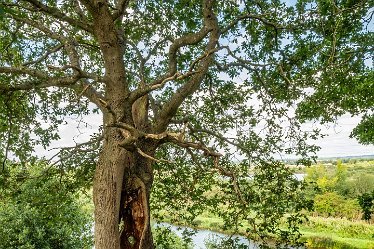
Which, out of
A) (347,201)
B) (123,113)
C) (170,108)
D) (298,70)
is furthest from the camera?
(347,201)

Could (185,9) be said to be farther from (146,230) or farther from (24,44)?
(146,230)

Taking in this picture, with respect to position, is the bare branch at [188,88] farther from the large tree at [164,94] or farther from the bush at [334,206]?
the bush at [334,206]

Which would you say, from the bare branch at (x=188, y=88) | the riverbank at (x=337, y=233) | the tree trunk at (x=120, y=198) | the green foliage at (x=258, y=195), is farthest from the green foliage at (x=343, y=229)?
the tree trunk at (x=120, y=198)

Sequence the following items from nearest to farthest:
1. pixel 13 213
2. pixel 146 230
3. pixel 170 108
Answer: pixel 146 230 < pixel 170 108 < pixel 13 213

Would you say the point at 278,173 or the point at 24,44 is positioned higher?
the point at 24,44

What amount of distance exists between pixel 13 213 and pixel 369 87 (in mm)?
13486

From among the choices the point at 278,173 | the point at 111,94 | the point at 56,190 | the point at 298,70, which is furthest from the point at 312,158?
the point at 56,190

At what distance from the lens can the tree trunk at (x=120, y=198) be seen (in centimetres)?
541

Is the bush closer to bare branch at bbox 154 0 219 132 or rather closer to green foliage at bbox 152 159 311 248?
green foliage at bbox 152 159 311 248

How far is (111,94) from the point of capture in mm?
6074

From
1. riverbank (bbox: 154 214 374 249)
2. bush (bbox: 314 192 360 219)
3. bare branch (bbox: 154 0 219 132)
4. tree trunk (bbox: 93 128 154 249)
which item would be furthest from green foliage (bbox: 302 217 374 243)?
tree trunk (bbox: 93 128 154 249)

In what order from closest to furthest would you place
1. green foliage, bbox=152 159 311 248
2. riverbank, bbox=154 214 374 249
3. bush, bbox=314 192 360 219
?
green foliage, bbox=152 159 311 248 < riverbank, bbox=154 214 374 249 < bush, bbox=314 192 360 219

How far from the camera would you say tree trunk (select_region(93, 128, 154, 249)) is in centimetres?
541

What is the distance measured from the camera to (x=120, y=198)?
5684 mm
